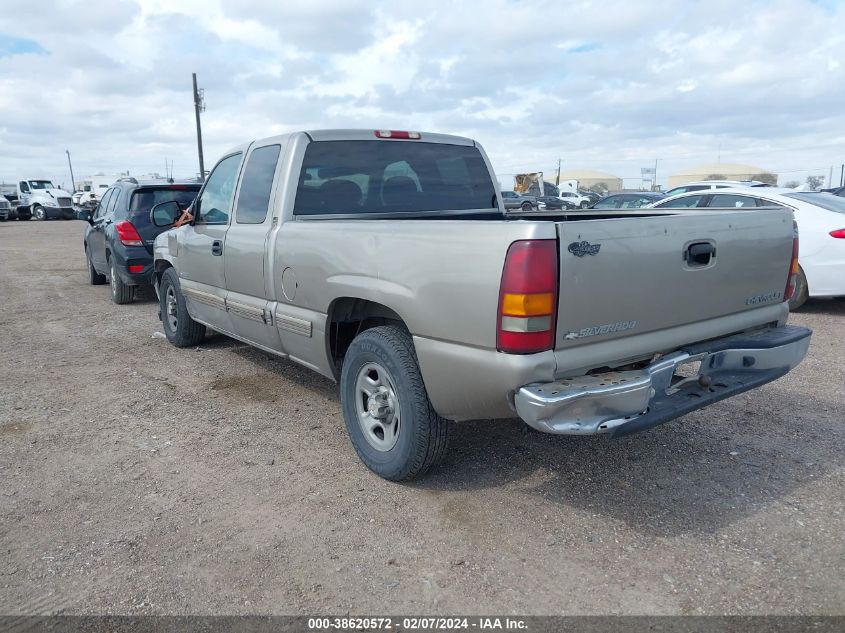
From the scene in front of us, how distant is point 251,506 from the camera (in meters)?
3.38

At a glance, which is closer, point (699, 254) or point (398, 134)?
point (699, 254)

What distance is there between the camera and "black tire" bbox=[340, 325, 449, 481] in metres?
3.29

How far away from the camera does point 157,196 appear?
8.86m

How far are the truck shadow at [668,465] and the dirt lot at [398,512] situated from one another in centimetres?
2

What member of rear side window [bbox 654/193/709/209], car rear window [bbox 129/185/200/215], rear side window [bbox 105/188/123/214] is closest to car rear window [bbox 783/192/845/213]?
rear side window [bbox 654/193/709/209]

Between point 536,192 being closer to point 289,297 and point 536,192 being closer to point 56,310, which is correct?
point 56,310

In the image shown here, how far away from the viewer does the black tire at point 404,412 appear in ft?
10.8

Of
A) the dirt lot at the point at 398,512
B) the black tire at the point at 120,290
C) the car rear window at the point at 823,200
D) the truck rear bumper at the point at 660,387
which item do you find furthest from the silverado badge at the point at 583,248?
the black tire at the point at 120,290

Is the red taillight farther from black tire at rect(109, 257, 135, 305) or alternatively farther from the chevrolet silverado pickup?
black tire at rect(109, 257, 135, 305)

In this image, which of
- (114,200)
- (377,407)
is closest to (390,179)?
(377,407)

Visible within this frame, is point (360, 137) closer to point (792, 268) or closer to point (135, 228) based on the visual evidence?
point (792, 268)

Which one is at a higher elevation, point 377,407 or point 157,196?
point 157,196

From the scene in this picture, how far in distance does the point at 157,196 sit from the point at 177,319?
3173 mm

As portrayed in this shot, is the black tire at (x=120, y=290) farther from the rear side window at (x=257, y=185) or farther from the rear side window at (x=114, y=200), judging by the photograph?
the rear side window at (x=257, y=185)
